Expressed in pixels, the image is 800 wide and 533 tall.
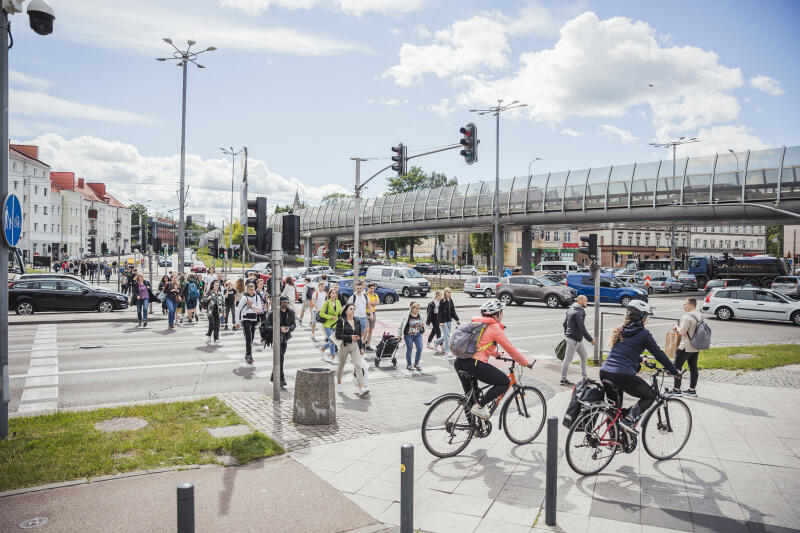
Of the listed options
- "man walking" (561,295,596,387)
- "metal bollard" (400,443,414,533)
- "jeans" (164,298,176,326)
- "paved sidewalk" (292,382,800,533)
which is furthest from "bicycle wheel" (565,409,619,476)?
"jeans" (164,298,176,326)

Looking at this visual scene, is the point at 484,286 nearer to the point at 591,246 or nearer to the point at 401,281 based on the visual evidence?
the point at 401,281

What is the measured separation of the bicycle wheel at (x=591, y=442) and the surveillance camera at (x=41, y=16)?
7.23m

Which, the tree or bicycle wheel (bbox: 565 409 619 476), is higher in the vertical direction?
the tree

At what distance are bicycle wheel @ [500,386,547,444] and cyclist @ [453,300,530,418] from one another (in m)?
0.39

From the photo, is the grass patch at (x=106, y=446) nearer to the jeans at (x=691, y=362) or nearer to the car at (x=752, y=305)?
the jeans at (x=691, y=362)

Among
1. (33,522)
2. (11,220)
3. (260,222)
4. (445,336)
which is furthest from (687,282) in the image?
(33,522)

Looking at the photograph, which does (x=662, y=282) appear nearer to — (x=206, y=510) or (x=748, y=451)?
(x=748, y=451)

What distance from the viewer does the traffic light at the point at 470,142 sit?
55.2 feet

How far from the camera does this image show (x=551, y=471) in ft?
14.7

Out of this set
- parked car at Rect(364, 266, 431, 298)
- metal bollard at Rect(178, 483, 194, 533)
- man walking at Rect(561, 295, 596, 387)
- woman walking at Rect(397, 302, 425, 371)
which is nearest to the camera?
metal bollard at Rect(178, 483, 194, 533)

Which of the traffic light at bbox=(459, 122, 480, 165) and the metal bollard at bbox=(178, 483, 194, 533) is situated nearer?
the metal bollard at bbox=(178, 483, 194, 533)

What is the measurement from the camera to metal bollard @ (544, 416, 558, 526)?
4465 millimetres

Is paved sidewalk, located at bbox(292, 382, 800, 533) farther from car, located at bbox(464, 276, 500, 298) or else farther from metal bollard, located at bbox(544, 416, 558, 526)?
car, located at bbox(464, 276, 500, 298)

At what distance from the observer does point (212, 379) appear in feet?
34.2
